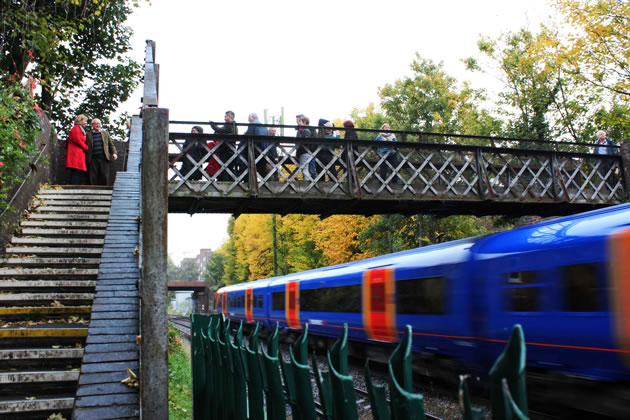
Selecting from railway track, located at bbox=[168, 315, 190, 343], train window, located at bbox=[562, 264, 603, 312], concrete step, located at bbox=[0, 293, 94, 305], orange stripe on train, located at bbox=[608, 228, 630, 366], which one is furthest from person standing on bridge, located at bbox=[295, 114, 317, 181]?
railway track, located at bbox=[168, 315, 190, 343]

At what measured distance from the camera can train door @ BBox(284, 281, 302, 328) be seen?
16.7 meters

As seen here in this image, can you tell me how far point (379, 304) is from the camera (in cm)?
1178

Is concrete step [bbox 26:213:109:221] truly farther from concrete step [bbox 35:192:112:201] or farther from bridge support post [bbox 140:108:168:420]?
bridge support post [bbox 140:108:168:420]

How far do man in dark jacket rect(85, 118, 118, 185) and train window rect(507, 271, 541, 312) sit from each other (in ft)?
30.6

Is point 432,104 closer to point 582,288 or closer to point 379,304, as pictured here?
point 379,304

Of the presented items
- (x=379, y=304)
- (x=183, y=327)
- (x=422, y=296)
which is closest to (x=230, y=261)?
(x=183, y=327)

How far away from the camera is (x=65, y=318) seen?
22.0ft

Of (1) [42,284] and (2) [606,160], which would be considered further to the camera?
(2) [606,160]

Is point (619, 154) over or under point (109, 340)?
over

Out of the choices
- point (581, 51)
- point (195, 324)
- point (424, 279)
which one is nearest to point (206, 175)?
point (424, 279)

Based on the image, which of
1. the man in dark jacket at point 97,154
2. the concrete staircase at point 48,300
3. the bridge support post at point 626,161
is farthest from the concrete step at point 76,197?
the bridge support post at point 626,161

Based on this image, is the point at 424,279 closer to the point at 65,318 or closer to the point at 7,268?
the point at 65,318

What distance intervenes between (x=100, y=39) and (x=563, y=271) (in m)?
19.3

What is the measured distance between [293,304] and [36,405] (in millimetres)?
12466
